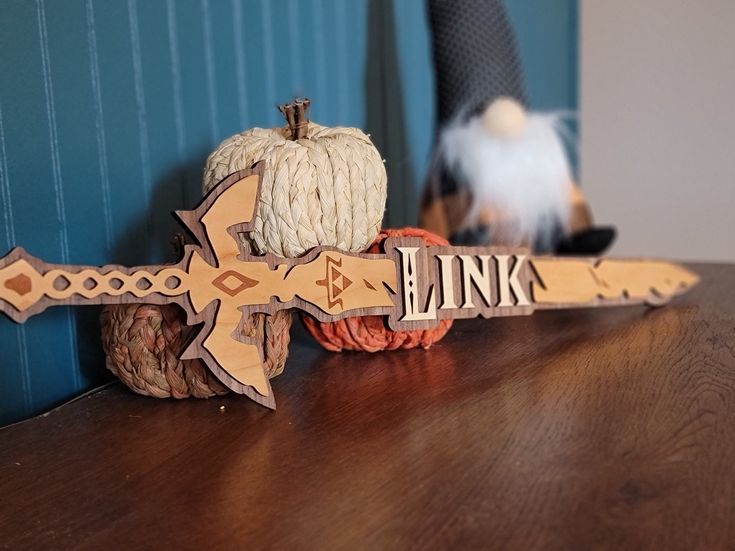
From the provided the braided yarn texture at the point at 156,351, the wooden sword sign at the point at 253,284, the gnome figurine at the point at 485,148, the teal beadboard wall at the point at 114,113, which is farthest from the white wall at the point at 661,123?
the braided yarn texture at the point at 156,351

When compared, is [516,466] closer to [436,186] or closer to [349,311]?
[349,311]

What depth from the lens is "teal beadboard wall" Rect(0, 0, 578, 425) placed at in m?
0.80

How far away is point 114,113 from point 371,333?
1.19 ft

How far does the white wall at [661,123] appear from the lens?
2.44 metres

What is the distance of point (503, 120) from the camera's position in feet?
4.60

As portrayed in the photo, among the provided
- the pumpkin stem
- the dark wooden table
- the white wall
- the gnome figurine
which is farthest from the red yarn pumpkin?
the white wall

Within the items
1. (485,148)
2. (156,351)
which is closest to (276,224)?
(156,351)

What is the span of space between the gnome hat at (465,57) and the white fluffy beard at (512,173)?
37mm

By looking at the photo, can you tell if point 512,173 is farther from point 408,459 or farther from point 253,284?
point 408,459

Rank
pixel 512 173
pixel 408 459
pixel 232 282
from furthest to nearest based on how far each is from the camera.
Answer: pixel 512 173, pixel 232 282, pixel 408 459

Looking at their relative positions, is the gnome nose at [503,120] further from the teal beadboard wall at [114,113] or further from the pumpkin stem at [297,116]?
the pumpkin stem at [297,116]

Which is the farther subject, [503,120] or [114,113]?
[503,120]

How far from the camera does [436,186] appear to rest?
143cm

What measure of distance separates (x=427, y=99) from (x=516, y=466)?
4.00 ft
